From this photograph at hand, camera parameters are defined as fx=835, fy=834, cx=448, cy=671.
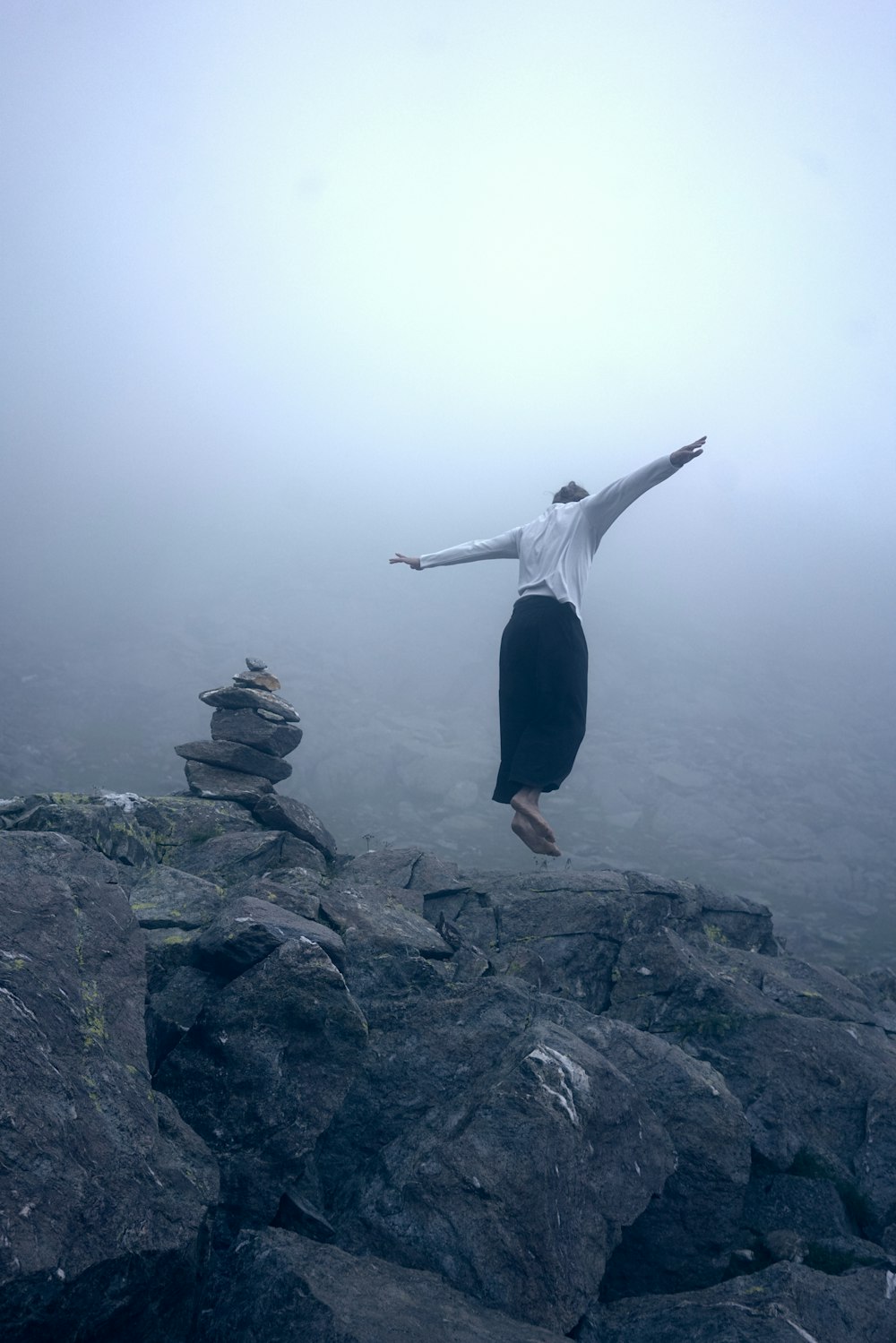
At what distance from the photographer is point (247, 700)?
30.9 ft

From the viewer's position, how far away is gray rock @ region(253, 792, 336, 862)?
7.88 m

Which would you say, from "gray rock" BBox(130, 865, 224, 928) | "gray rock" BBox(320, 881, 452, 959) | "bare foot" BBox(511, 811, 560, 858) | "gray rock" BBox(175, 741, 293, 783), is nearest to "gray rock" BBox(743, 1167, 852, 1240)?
"bare foot" BBox(511, 811, 560, 858)

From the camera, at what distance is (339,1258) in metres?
3.00

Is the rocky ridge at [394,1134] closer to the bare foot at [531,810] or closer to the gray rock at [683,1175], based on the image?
the gray rock at [683,1175]

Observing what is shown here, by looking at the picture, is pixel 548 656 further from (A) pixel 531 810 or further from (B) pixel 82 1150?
(B) pixel 82 1150

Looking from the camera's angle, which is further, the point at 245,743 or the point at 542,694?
the point at 245,743

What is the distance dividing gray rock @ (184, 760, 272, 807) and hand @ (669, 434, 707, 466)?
5504mm

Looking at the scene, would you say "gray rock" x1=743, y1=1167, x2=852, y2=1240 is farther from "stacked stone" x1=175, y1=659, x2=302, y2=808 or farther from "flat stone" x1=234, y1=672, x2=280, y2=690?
"flat stone" x1=234, y1=672, x2=280, y2=690

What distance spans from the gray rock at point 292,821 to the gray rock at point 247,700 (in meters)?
1.49

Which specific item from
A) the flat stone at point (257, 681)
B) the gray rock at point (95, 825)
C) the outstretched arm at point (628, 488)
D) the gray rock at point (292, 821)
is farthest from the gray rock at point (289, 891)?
the flat stone at point (257, 681)

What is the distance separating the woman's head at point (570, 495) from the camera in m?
5.82

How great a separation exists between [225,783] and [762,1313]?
23.0ft

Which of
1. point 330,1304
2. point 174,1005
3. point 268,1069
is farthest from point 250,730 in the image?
point 330,1304

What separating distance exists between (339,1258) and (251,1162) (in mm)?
576
